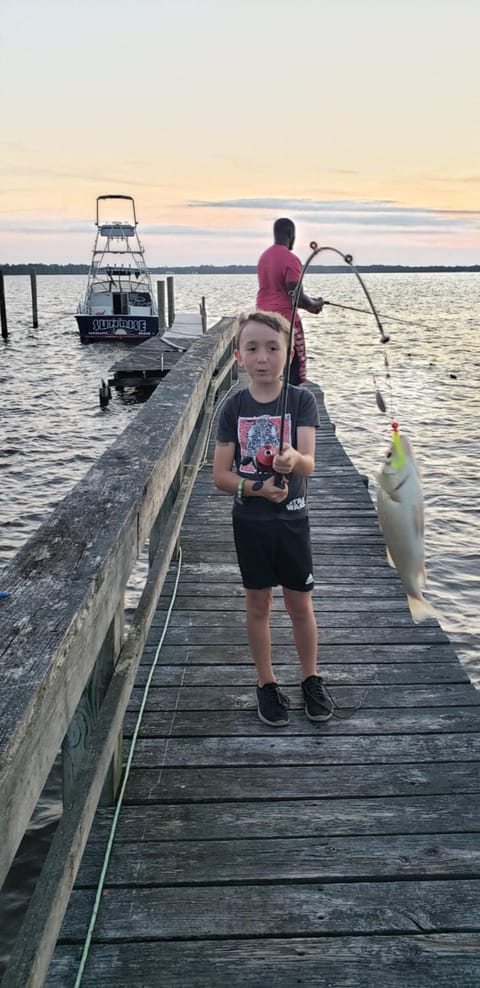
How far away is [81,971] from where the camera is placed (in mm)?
2010

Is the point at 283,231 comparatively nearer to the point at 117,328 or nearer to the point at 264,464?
the point at 264,464

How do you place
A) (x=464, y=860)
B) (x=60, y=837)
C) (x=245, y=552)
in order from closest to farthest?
(x=60, y=837)
(x=464, y=860)
(x=245, y=552)

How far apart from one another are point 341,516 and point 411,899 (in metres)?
4.08

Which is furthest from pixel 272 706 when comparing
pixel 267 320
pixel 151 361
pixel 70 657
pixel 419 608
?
pixel 151 361

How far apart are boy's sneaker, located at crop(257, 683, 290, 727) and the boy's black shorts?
1.49ft

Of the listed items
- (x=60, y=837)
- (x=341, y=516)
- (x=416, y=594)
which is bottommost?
(x=341, y=516)

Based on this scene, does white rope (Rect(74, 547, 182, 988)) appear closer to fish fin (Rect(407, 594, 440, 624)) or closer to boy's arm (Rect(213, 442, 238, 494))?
boy's arm (Rect(213, 442, 238, 494))

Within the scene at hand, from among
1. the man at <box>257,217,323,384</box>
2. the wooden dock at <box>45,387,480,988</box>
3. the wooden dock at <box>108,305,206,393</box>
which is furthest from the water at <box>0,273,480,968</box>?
the man at <box>257,217,323,384</box>

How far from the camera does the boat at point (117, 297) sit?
29.0 meters

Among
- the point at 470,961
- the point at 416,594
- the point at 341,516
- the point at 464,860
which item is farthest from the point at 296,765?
the point at 341,516

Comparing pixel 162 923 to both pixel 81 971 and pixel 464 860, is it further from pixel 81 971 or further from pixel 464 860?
pixel 464 860

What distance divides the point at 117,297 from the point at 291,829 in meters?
29.5

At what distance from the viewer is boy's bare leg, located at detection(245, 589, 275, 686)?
313 cm

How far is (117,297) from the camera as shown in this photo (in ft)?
99.2
